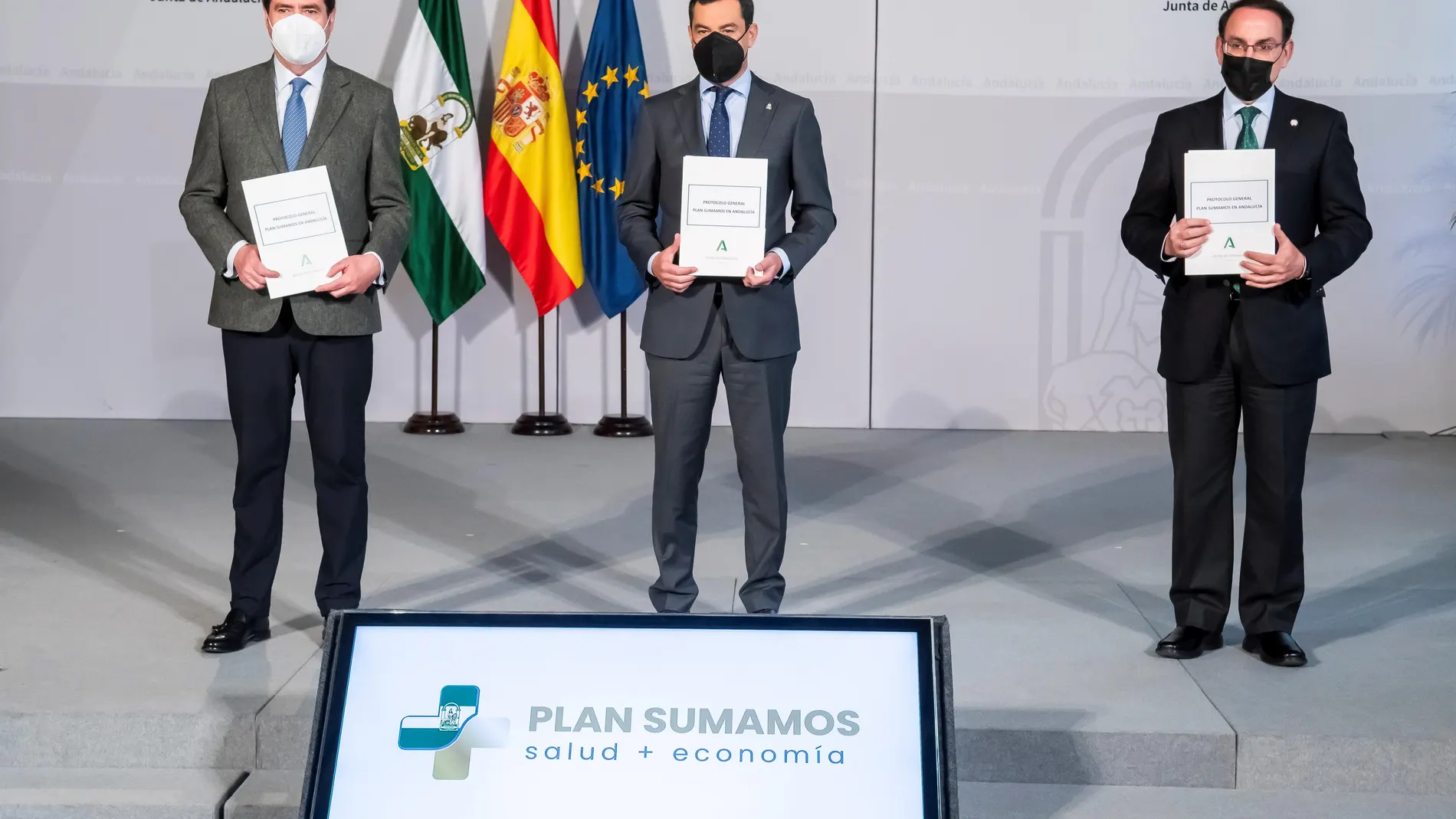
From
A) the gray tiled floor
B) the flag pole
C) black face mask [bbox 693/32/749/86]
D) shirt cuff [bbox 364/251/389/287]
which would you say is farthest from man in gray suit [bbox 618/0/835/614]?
the flag pole

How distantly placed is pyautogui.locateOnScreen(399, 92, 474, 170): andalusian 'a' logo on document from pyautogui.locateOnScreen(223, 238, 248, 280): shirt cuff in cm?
316

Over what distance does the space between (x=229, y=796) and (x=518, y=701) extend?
44.0 inches

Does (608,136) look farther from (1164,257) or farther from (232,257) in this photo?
(1164,257)

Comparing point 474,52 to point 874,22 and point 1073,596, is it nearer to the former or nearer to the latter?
point 874,22

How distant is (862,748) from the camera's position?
175 centimetres

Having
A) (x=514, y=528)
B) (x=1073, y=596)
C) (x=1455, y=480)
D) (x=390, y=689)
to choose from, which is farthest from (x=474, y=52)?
(x=390, y=689)

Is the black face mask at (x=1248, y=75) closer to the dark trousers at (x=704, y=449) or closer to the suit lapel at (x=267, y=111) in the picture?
the dark trousers at (x=704, y=449)

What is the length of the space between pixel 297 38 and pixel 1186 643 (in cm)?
229

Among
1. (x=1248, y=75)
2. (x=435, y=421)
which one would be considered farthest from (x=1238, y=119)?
(x=435, y=421)

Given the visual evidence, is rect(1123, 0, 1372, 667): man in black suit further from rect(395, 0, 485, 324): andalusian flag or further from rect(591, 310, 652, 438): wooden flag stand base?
rect(395, 0, 485, 324): andalusian flag

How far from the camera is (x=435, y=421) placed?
6.32 meters

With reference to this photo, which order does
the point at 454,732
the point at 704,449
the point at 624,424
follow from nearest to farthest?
the point at 454,732 → the point at 704,449 → the point at 624,424

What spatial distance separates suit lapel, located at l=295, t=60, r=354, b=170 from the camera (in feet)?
9.89

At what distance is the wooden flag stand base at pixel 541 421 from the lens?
626cm
